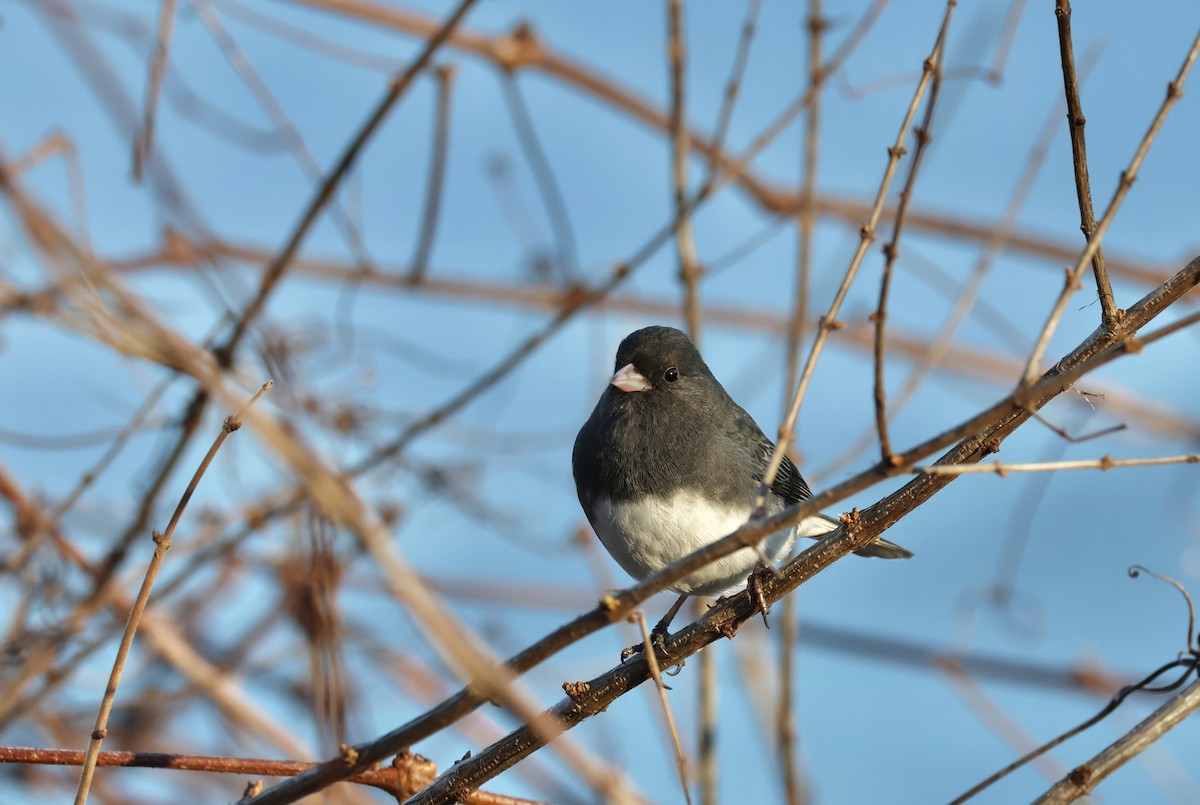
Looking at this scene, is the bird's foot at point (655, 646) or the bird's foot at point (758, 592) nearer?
the bird's foot at point (758, 592)

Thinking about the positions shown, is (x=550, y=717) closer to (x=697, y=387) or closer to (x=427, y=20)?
(x=697, y=387)

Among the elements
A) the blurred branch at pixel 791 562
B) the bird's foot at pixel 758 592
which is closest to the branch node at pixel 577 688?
the blurred branch at pixel 791 562

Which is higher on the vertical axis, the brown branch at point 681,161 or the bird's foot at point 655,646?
the brown branch at point 681,161

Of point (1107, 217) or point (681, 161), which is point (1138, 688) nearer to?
point (1107, 217)

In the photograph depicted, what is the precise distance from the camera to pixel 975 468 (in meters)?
1.21

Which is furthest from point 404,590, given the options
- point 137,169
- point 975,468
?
point 137,169

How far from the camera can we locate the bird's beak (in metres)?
2.55

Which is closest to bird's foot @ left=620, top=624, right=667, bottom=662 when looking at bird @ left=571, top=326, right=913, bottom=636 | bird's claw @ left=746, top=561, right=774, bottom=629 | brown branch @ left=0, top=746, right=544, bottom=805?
bird @ left=571, top=326, right=913, bottom=636

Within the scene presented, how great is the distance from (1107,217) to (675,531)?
4.17ft

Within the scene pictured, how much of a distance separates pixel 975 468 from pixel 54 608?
2.52 metres

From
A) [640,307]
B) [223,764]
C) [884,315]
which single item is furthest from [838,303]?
[640,307]

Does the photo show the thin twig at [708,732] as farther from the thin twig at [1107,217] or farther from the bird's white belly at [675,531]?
the thin twig at [1107,217]

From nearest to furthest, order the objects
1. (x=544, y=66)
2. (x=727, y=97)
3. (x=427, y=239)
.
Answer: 1. (x=727, y=97)
2. (x=427, y=239)
3. (x=544, y=66)

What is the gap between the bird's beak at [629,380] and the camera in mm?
2555
